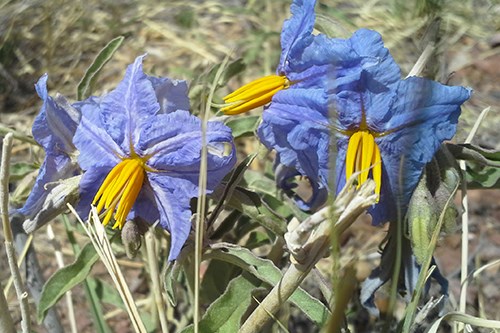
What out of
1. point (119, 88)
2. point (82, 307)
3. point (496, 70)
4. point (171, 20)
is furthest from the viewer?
point (171, 20)

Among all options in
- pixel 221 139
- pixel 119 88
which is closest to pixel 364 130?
pixel 221 139

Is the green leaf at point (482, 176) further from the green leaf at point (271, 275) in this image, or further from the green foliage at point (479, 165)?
the green leaf at point (271, 275)

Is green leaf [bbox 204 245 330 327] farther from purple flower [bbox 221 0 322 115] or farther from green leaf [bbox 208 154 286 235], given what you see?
purple flower [bbox 221 0 322 115]

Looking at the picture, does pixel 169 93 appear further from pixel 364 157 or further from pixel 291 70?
pixel 364 157

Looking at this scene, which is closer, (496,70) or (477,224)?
(477,224)

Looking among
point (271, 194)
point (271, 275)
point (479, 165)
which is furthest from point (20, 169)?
point (479, 165)

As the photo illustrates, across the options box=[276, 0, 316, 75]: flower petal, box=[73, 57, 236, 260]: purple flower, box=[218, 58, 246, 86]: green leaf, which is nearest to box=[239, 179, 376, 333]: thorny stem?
box=[73, 57, 236, 260]: purple flower

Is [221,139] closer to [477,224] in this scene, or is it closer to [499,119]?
[477,224]
